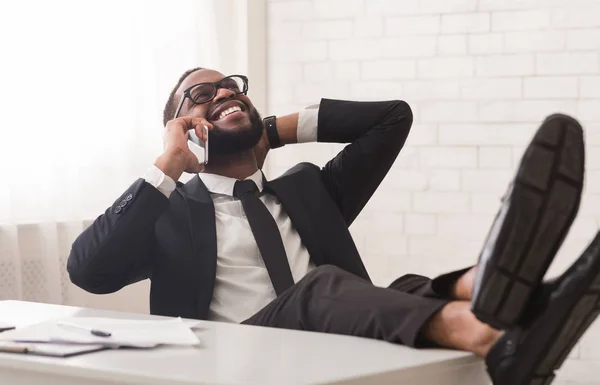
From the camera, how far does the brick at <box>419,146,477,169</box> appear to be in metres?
3.49

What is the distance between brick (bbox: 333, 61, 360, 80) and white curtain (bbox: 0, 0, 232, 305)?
Result: 0.71m

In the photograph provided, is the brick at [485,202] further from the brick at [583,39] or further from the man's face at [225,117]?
the man's face at [225,117]

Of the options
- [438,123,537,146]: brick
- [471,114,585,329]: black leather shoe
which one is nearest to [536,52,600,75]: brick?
[438,123,537,146]: brick

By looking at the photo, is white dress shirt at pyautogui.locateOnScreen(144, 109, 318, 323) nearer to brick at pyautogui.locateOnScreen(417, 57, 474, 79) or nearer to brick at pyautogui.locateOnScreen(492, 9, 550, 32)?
brick at pyautogui.locateOnScreen(417, 57, 474, 79)

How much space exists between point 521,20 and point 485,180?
635 millimetres

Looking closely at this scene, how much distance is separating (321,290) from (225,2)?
2.37 m

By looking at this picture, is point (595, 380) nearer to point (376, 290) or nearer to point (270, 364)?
point (376, 290)

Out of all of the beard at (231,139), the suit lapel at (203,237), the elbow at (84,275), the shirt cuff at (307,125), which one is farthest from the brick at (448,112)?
the elbow at (84,275)

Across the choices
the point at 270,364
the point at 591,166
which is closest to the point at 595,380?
the point at 591,166

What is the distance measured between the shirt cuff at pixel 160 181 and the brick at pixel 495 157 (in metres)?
1.64

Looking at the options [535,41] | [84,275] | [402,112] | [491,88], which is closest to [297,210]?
[402,112]

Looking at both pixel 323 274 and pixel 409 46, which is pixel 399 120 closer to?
pixel 323 274

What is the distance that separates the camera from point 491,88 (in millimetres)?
3455

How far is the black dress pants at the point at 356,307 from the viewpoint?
4.95ft
